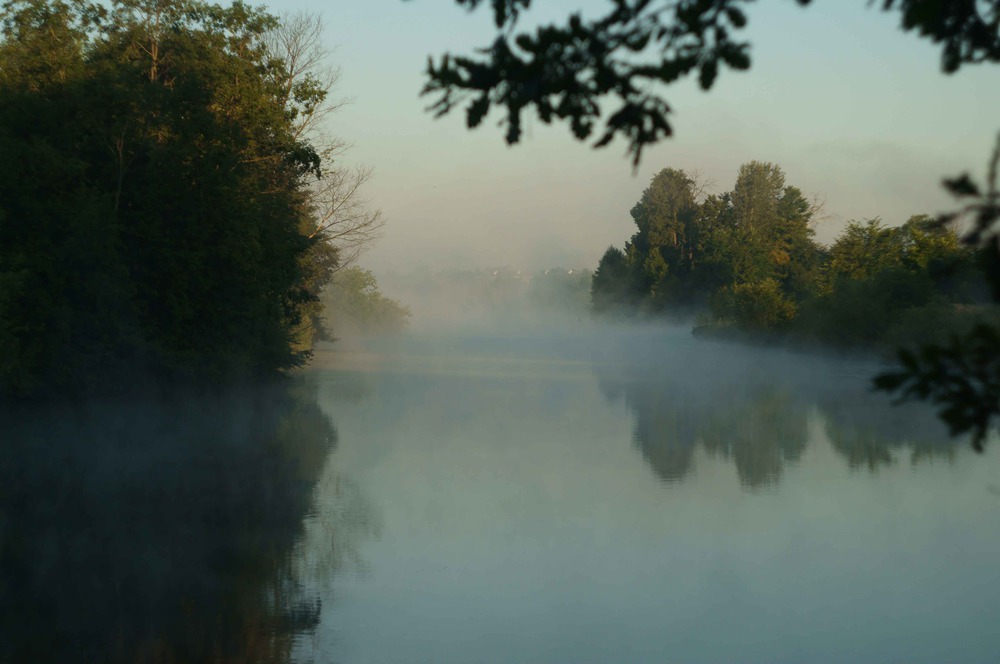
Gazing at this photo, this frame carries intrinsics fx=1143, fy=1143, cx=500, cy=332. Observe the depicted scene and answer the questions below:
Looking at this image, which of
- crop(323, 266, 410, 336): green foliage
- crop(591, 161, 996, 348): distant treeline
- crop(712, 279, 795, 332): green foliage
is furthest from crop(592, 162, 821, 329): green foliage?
crop(323, 266, 410, 336): green foliage

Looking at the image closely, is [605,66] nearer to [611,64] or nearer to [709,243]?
[611,64]

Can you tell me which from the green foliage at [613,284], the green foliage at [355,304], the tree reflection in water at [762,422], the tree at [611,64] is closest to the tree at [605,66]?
the tree at [611,64]

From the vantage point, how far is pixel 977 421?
3492 mm

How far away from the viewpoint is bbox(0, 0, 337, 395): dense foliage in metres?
20.2

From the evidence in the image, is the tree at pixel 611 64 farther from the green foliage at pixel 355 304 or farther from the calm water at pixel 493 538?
the green foliage at pixel 355 304

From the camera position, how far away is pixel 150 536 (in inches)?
506

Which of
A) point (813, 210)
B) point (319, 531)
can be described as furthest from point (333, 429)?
point (813, 210)

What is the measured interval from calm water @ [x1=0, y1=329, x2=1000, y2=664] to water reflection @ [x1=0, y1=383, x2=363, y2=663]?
1.8 inches

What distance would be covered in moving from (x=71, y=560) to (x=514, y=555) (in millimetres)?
4507

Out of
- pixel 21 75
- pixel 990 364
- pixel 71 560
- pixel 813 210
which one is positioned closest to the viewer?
pixel 990 364

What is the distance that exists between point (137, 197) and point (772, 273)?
68234 mm

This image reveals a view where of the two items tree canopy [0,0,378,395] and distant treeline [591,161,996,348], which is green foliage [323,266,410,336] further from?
tree canopy [0,0,378,395]

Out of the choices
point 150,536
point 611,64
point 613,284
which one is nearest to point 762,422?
point 150,536

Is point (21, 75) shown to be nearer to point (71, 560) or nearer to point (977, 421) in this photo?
point (71, 560)
